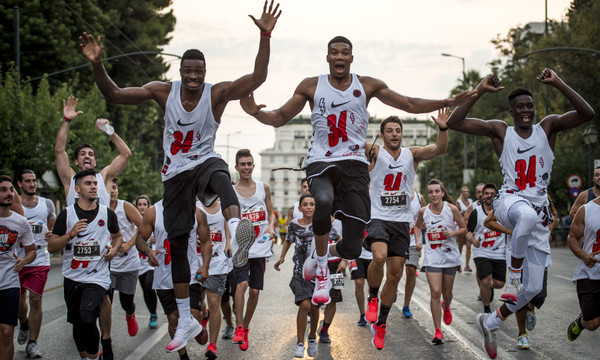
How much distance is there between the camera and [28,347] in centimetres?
974

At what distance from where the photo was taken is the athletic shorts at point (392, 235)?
9219 millimetres

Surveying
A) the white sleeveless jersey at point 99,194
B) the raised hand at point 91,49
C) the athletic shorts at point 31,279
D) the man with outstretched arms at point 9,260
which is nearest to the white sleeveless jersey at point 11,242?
the man with outstretched arms at point 9,260

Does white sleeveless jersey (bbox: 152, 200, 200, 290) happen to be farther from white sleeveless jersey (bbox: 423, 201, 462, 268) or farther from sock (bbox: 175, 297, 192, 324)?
white sleeveless jersey (bbox: 423, 201, 462, 268)

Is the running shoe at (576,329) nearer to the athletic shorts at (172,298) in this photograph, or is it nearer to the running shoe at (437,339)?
the running shoe at (437,339)

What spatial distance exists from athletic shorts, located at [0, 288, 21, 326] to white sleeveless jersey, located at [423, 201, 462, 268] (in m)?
5.82

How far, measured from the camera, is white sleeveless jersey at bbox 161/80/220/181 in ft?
23.6

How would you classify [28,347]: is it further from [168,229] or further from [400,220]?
[400,220]

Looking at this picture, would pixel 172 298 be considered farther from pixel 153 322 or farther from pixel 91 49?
pixel 91 49

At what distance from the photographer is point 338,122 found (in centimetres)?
778

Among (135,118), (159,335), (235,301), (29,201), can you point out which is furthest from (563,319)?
(135,118)

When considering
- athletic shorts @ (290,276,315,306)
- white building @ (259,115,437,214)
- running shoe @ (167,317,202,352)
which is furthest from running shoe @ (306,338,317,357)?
white building @ (259,115,437,214)

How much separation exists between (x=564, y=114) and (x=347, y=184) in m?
2.57

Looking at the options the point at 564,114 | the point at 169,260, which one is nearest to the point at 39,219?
the point at 169,260

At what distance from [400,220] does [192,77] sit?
3519 mm
